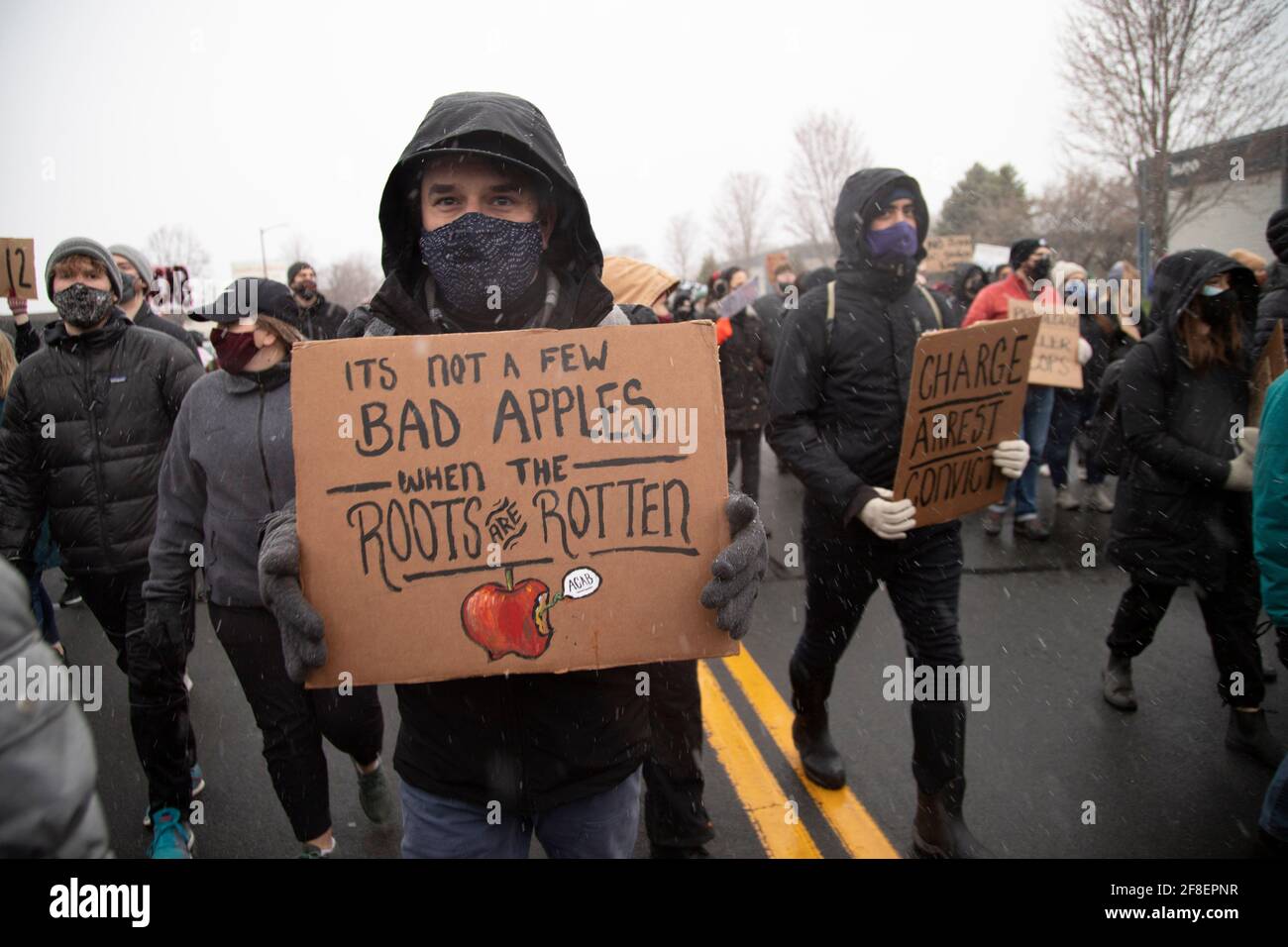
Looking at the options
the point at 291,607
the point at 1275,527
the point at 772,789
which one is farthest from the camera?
the point at 772,789

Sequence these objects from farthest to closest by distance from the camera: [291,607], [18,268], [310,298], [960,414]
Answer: [310,298]
[18,268]
[960,414]
[291,607]

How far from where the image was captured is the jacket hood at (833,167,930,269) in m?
3.11

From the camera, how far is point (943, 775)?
9.48 ft

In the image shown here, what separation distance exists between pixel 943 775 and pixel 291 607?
237 centimetres

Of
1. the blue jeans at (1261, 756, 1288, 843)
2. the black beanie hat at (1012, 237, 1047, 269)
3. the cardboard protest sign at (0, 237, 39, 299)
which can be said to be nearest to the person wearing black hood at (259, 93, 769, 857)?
the blue jeans at (1261, 756, 1288, 843)

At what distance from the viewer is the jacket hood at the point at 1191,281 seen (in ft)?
11.5

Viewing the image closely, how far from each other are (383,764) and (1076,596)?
15.1 feet

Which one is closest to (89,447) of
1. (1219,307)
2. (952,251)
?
(1219,307)

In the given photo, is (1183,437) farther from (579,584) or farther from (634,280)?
(579,584)

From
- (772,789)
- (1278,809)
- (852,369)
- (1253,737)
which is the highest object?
(852,369)

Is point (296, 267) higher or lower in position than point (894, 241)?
higher

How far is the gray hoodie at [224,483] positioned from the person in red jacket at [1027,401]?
5.94 metres

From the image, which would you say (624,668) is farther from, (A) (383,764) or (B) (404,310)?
(A) (383,764)
